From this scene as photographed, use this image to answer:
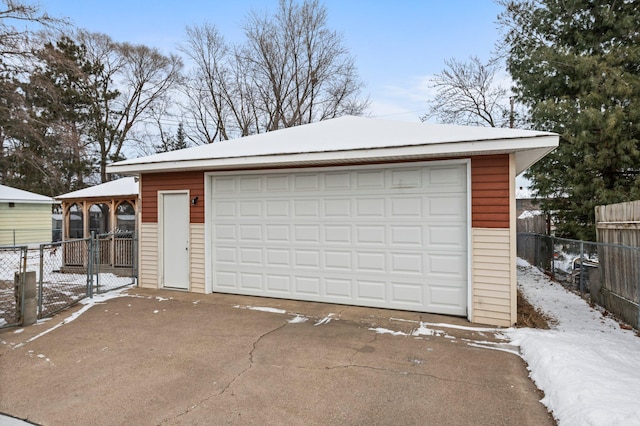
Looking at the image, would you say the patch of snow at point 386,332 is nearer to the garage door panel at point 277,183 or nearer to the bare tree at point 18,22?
the garage door panel at point 277,183

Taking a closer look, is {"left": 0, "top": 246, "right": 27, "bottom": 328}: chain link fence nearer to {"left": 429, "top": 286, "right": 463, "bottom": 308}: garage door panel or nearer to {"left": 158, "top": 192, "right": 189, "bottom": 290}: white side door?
{"left": 158, "top": 192, "right": 189, "bottom": 290}: white side door

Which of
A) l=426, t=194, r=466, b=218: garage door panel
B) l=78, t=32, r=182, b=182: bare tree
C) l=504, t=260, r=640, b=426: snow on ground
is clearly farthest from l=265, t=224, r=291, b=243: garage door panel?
l=78, t=32, r=182, b=182: bare tree

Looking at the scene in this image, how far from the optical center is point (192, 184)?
7438 mm

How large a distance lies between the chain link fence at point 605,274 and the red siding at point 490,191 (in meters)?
1.86

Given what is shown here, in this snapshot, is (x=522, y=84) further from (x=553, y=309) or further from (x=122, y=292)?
(x=122, y=292)

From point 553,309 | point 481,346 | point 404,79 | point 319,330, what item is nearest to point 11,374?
point 319,330

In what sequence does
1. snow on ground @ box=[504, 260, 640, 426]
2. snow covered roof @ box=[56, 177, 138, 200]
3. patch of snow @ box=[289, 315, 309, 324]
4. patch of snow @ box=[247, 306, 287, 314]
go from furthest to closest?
snow covered roof @ box=[56, 177, 138, 200] < patch of snow @ box=[247, 306, 287, 314] < patch of snow @ box=[289, 315, 309, 324] < snow on ground @ box=[504, 260, 640, 426]

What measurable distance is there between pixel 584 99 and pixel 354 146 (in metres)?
7.47

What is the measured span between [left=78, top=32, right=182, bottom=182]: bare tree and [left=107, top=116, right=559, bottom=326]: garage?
18.5m

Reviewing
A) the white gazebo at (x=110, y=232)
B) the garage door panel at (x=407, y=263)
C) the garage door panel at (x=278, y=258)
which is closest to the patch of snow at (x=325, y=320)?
the garage door panel at (x=407, y=263)

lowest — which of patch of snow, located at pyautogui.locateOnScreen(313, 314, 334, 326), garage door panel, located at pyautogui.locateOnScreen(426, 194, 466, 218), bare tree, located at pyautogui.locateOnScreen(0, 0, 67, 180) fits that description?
patch of snow, located at pyautogui.locateOnScreen(313, 314, 334, 326)

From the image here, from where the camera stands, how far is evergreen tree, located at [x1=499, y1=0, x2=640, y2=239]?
30.2 ft

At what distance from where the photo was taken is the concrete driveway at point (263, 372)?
298 centimetres

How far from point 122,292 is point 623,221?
9.02 meters
